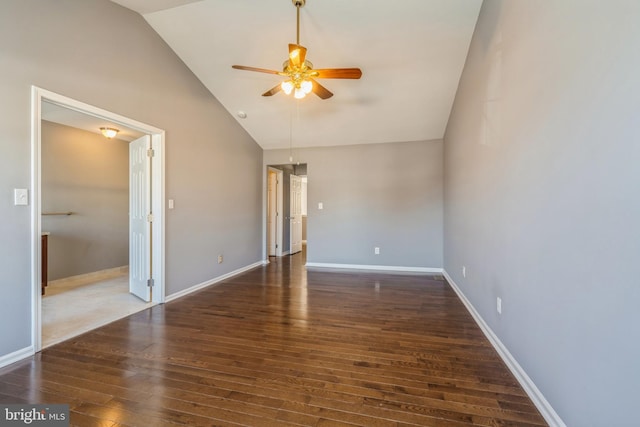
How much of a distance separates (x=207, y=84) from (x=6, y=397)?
3.82 m

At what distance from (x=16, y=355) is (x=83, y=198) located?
3.38 metres

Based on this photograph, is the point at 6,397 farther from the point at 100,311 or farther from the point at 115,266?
the point at 115,266

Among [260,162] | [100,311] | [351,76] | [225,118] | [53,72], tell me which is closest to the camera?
[53,72]

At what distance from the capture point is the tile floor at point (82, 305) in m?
2.67

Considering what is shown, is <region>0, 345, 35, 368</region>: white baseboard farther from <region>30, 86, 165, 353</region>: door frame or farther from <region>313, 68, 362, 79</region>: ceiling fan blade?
<region>313, 68, 362, 79</region>: ceiling fan blade

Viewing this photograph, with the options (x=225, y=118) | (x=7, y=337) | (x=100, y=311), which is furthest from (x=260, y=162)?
(x=7, y=337)

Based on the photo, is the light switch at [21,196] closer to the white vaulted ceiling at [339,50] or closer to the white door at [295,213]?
the white vaulted ceiling at [339,50]

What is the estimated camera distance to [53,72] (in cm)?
232

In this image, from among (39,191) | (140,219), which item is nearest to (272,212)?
(140,219)

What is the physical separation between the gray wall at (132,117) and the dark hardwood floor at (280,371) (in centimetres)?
65

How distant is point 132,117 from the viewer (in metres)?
3.03

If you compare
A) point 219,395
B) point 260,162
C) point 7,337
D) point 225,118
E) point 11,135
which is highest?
point 225,118

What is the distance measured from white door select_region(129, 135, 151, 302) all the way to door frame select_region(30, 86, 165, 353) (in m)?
0.07

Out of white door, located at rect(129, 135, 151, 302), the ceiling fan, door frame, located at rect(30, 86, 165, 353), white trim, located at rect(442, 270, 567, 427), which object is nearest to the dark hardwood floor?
white trim, located at rect(442, 270, 567, 427)
